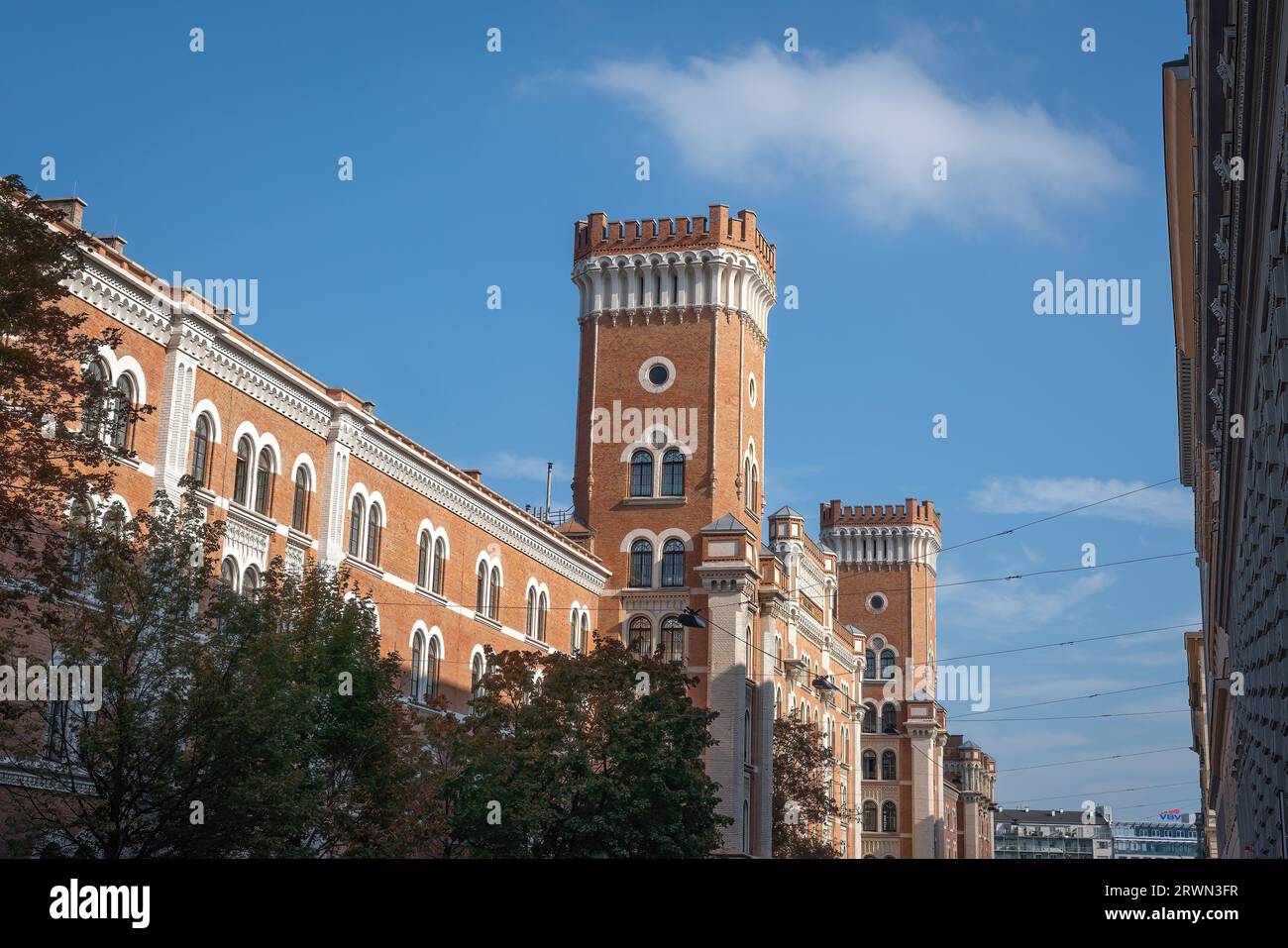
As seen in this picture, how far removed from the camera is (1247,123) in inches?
638

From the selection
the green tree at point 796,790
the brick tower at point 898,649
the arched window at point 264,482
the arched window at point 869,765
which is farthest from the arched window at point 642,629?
the arched window at point 869,765

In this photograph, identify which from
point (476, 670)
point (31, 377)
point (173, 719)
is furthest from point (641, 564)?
point (31, 377)

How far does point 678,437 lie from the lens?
61.2m

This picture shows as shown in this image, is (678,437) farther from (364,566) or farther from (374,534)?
(364,566)

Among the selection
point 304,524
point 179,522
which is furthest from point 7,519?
point 304,524

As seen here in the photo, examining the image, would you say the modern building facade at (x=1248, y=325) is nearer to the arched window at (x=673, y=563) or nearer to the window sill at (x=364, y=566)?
the window sill at (x=364, y=566)

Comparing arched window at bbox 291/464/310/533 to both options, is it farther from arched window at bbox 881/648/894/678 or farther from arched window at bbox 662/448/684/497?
arched window at bbox 881/648/894/678

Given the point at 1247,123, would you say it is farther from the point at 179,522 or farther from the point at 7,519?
the point at 179,522

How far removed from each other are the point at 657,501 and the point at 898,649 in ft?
151

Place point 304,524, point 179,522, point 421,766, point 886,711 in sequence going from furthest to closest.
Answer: point 886,711 → point 304,524 → point 421,766 → point 179,522

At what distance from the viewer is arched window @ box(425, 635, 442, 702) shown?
147 feet

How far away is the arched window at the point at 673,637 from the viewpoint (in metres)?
58.5

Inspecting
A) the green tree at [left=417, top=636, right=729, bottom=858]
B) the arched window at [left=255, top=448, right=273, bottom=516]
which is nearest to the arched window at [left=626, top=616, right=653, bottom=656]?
the green tree at [left=417, top=636, right=729, bottom=858]
